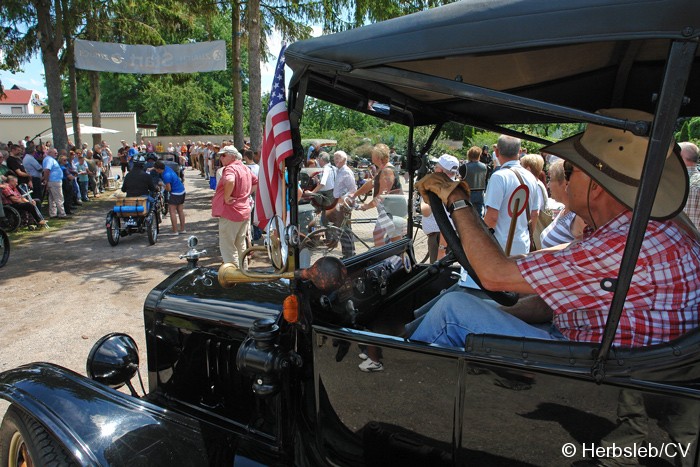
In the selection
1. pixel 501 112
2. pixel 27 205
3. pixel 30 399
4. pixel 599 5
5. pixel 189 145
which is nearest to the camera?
pixel 599 5

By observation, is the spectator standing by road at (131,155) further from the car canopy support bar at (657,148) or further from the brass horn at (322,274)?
the car canopy support bar at (657,148)

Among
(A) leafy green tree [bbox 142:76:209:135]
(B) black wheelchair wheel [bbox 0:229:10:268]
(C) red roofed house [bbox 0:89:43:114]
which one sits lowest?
(B) black wheelchair wheel [bbox 0:229:10:268]

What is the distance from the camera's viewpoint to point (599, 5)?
3.78 feet

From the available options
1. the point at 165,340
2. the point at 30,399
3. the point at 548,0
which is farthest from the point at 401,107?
the point at 30,399

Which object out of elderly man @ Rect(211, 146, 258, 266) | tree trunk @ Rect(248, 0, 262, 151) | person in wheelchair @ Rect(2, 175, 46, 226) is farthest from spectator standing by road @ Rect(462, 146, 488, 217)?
person in wheelchair @ Rect(2, 175, 46, 226)

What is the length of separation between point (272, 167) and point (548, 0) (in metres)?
0.99

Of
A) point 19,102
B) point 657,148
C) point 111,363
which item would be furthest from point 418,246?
point 19,102

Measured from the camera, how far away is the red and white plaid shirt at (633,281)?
1.52 metres

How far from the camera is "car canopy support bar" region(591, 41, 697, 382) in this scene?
1.10m

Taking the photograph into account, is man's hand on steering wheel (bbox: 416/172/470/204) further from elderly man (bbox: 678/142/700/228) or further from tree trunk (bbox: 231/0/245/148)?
tree trunk (bbox: 231/0/245/148)

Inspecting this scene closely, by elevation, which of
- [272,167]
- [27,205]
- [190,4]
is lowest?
[27,205]

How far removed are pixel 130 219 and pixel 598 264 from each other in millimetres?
9106

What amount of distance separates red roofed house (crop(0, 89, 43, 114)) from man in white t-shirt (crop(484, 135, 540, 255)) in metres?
68.7

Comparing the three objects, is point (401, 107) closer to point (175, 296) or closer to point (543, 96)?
point (543, 96)
